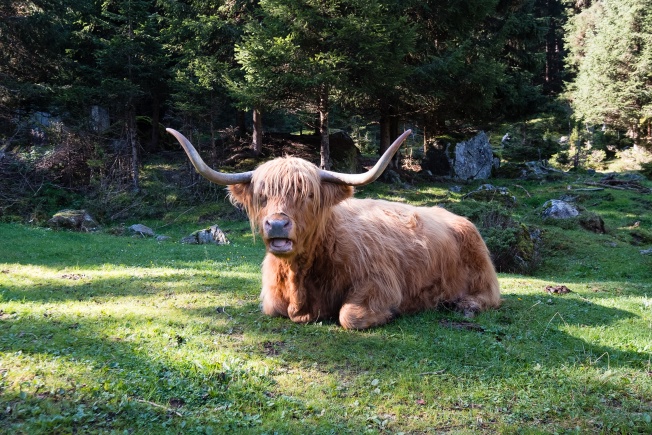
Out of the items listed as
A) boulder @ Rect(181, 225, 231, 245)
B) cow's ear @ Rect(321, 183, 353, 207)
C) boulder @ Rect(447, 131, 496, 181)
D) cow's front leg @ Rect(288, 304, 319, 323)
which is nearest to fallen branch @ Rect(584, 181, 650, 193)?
boulder @ Rect(447, 131, 496, 181)

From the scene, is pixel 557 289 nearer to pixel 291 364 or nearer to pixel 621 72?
pixel 291 364

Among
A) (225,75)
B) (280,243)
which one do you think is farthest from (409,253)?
(225,75)

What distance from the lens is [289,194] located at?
4.48 metres

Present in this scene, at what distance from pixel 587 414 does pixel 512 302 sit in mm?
3231

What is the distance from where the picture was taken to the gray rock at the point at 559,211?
47.9 ft

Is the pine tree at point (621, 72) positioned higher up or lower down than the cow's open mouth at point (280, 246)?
higher up

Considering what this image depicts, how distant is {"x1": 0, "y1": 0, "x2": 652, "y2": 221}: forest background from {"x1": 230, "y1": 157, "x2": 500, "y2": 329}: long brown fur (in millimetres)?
9593

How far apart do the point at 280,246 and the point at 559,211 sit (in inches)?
513

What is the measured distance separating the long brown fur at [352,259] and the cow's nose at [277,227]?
2.4 inches

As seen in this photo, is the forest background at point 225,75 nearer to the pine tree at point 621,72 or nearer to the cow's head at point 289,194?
the pine tree at point 621,72

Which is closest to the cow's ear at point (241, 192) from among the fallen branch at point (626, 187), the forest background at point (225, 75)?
the forest background at point (225, 75)

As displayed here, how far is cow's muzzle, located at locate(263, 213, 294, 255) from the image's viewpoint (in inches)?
163

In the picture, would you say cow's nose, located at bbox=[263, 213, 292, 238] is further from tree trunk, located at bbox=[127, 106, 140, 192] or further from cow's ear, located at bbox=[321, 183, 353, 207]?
tree trunk, located at bbox=[127, 106, 140, 192]

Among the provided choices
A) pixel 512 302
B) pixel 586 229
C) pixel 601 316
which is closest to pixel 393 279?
pixel 512 302
